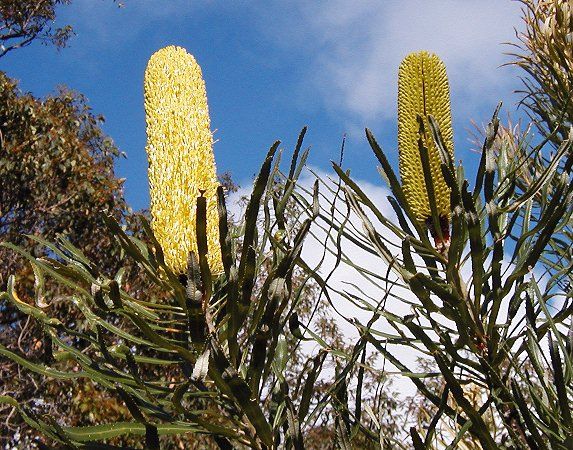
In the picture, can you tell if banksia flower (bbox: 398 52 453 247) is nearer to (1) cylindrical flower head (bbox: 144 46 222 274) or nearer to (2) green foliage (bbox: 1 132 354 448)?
(2) green foliage (bbox: 1 132 354 448)

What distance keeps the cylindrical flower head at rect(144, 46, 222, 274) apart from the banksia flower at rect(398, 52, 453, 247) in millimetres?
364

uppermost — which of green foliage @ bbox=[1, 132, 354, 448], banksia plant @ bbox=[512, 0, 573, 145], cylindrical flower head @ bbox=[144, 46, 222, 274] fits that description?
banksia plant @ bbox=[512, 0, 573, 145]

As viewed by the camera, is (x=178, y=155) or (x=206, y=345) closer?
(x=206, y=345)

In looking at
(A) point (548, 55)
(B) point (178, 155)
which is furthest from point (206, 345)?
(A) point (548, 55)

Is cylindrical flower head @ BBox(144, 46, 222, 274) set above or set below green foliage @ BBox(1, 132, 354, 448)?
above

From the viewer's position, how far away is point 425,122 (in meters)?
1.34

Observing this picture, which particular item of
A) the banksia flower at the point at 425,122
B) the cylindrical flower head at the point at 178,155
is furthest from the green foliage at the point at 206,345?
the banksia flower at the point at 425,122

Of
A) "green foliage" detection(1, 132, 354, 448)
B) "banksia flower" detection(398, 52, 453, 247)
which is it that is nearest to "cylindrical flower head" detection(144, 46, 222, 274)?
"green foliage" detection(1, 132, 354, 448)

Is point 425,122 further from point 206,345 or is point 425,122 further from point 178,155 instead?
point 206,345

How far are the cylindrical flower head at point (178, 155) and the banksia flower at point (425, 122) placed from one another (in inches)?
14.3

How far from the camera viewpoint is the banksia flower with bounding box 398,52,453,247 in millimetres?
1354

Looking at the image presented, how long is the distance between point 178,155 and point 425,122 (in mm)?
457

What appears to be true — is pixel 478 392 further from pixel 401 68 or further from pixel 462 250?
pixel 401 68

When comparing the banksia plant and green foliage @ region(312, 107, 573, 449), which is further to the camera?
the banksia plant
